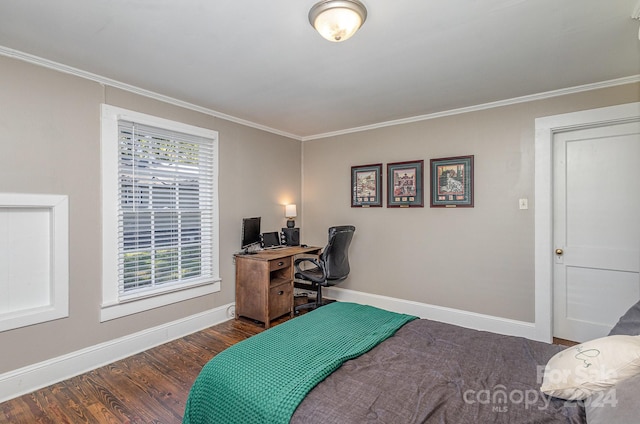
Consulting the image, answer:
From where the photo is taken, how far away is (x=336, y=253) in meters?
3.61

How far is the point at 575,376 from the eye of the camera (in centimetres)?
112

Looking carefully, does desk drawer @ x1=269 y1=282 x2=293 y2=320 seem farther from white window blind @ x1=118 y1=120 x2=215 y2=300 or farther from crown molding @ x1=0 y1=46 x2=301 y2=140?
crown molding @ x1=0 y1=46 x2=301 y2=140

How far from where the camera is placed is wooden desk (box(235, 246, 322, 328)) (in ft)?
11.1

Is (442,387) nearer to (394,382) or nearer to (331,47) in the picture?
(394,382)

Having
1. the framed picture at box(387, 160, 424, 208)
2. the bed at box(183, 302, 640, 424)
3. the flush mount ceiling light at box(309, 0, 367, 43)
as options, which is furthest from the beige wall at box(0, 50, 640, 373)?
the flush mount ceiling light at box(309, 0, 367, 43)

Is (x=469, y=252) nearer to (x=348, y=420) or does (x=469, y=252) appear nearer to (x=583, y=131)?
(x=583, y=131)

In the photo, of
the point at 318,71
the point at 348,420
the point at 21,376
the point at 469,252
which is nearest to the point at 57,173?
the point at 21,376

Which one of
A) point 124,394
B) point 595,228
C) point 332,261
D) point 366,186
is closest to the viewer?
point 124,394

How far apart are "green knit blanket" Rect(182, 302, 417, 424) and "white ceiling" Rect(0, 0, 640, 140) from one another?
1.82 meters

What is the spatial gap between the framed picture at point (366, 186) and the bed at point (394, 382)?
2.32m

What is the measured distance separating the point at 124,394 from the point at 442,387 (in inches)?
85.7

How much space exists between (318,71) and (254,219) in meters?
1.98

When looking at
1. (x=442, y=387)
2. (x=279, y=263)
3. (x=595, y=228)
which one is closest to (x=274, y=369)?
(x=442, y=387)

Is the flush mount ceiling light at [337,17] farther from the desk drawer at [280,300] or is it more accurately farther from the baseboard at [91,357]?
the baseboard at [91,357]
